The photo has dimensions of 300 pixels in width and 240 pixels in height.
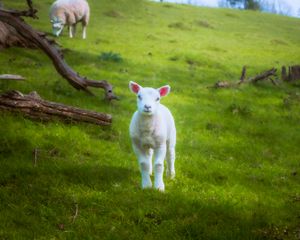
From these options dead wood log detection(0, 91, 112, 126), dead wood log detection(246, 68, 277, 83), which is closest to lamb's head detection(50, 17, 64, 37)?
dead wood log detection(246, 68, 277, 83)

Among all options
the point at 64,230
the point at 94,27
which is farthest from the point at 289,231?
the point at 94,27

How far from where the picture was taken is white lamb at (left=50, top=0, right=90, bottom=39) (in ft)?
79.2

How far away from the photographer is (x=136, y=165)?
28.2ft

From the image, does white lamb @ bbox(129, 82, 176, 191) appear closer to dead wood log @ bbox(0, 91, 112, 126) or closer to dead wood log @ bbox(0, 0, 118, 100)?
dead wood log @ bbox(0, 91, 112, 126)

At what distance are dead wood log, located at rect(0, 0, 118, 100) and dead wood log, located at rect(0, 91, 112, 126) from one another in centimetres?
154

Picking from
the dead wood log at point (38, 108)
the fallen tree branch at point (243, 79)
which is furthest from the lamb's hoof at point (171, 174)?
the fallen tree branch at point (243, 79)

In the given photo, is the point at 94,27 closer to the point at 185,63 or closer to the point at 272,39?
the point at 185,63

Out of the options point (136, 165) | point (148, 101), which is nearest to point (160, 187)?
point (148, 101)

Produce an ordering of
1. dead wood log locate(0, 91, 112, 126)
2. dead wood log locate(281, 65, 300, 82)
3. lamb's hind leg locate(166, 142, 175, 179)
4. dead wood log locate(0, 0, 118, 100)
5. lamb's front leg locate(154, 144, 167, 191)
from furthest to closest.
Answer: dead wood log locate(281, 65, 300, 82) → dead wood log locate(0, 0, 118, 100) → dead wood log locate(0, 91, 112, 126) → lamb's hind leg locate(166, 142, 175, 179) → lamb's front leg locate(154, 144, 167, 191)

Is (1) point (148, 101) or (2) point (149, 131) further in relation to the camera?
(2) point (149, 131)

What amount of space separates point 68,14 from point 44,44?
49.1 ft

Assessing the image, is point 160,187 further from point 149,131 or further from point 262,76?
point 262,76

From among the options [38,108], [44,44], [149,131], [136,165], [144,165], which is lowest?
[136,165]

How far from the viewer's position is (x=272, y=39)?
119 feet
